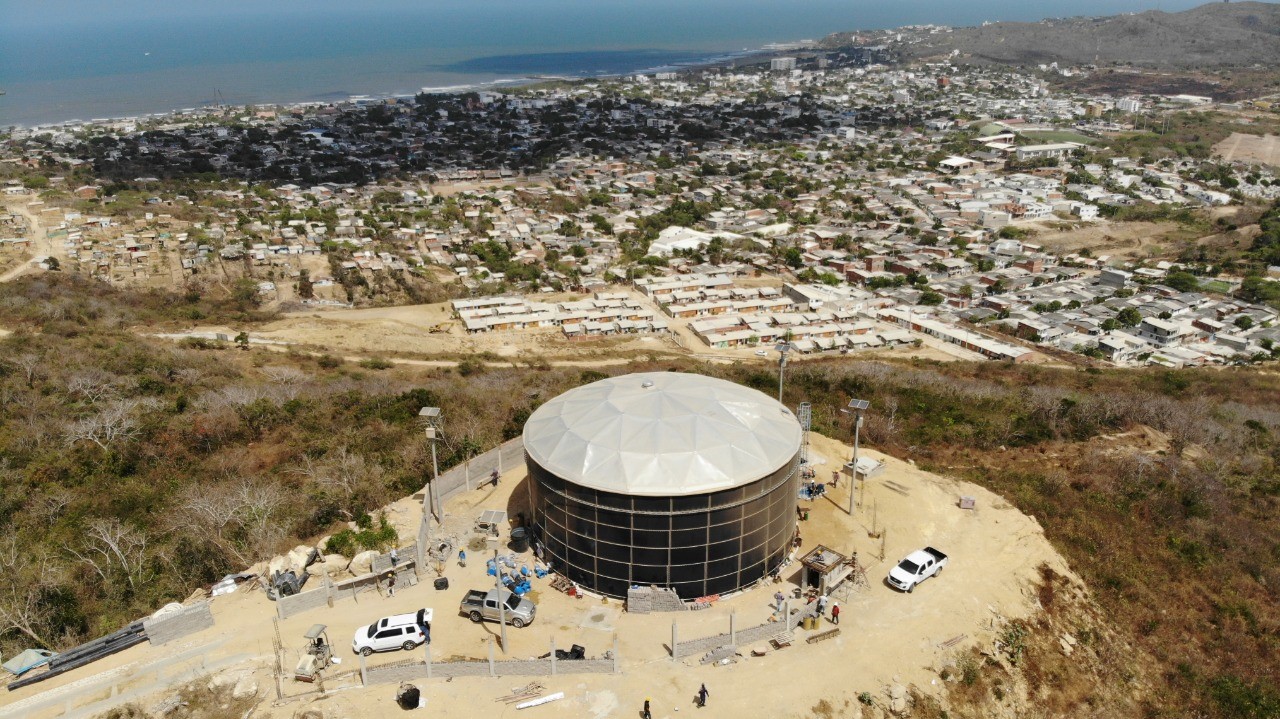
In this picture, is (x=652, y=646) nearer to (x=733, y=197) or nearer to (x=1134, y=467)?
(x=1134, y=467)

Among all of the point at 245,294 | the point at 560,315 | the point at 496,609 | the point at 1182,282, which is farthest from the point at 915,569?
the point at 1182,282

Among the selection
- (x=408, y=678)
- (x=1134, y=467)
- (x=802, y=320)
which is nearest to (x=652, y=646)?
(x=408, y=678)

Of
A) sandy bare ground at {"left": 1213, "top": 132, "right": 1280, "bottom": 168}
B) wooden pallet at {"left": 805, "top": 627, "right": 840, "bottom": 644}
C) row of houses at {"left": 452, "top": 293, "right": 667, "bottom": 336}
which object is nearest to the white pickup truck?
wooden pallet at {"left": 805, "top": 627, "right": 840, "bottom": 644}

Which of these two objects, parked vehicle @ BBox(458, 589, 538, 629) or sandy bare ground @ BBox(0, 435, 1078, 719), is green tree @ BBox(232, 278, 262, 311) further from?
parked vehicle @ BBox(458, 589, 538, 629)

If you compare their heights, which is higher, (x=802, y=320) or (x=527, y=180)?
(x=527, y=180)

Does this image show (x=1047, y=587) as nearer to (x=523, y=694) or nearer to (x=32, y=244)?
(x=523, y=694)

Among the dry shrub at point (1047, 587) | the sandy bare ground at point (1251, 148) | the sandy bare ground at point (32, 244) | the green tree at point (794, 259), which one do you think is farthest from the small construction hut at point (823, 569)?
the sandy bare ground at point (1251, 148)
